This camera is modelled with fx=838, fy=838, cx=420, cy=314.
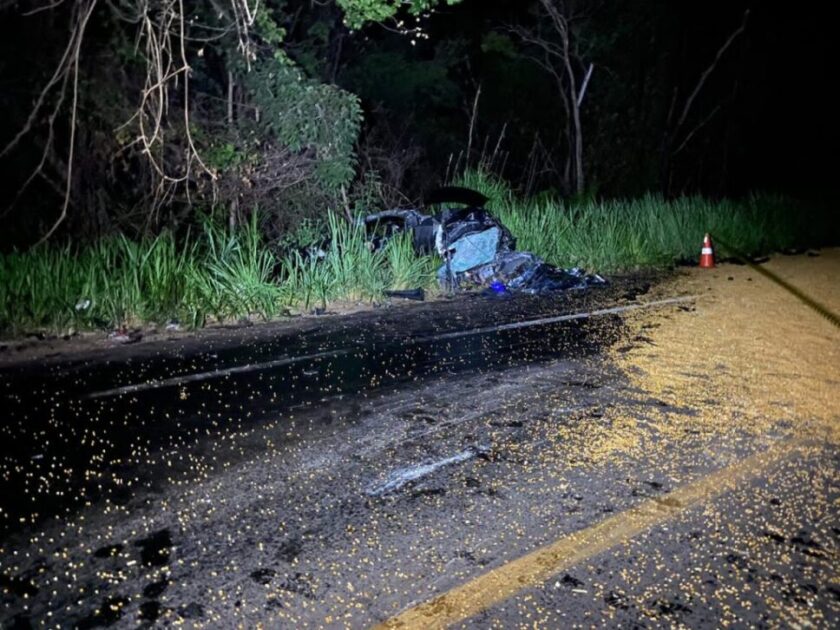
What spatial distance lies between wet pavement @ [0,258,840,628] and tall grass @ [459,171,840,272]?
5.27m

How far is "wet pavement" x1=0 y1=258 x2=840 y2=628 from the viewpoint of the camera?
3.26 metres

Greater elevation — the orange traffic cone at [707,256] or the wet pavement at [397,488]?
the orange traffic cone at [707,256]

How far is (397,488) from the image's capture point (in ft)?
14.2

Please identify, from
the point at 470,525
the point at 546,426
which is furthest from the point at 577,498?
the point at 546,426

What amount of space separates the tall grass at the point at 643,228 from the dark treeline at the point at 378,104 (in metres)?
1.90

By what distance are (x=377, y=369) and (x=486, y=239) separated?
193 inches

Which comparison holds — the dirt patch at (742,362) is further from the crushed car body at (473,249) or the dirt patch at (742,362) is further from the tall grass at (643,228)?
the tall grass at (643,228)

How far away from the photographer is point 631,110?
20.3 meters

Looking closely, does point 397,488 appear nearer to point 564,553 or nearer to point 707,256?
point 564,553

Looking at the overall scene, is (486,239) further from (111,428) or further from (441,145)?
(441,145)

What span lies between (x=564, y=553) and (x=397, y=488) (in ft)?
3.38

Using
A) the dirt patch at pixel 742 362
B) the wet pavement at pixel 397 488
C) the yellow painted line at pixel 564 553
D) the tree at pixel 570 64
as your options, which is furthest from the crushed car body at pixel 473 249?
the tree at pixel 570 64

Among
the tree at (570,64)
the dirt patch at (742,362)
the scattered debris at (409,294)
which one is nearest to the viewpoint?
the dirt patch at (742,362)

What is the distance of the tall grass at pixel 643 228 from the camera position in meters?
12.4
